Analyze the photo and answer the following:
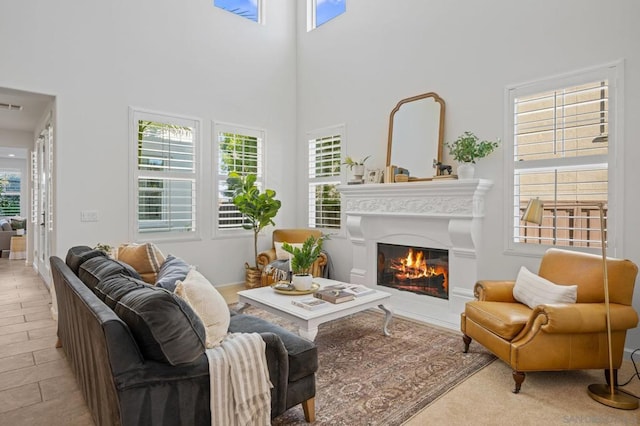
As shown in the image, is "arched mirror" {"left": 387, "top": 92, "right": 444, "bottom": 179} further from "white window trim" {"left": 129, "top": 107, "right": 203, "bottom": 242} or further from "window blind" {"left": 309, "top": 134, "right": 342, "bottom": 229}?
"white window trim" {"left": 129, "top": 107, "right": 203, "bottom": 242}

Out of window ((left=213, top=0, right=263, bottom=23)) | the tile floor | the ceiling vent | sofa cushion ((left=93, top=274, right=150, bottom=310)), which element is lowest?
the tile floor

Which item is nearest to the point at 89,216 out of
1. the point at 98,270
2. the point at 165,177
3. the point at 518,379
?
the point at 165,177

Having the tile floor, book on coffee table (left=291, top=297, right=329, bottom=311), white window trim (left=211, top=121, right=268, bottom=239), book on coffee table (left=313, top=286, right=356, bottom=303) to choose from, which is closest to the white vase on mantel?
book on coffee table (left=313, top=286, right=356, bottom=303)

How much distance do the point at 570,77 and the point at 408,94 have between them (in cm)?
Result: 180

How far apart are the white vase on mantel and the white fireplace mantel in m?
0.14

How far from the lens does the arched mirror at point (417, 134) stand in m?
4.45

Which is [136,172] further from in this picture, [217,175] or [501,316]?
[501,316]

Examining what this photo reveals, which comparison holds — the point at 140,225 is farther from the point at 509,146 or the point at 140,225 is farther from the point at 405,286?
the point at 509,146

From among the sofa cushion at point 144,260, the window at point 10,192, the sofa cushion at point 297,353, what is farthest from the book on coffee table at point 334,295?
the window at point 10,192

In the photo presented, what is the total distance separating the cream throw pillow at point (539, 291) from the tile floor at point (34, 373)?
320 centimetres

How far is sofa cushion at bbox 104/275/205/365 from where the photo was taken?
5.26ft

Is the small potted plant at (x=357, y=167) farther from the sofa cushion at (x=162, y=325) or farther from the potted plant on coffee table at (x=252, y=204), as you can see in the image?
the sofa cushion at (x=162, y=325)

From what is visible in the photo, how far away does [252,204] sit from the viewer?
5469 millimetres

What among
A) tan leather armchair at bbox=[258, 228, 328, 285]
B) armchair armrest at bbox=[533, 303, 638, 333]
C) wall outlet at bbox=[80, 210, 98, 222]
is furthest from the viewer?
tan leather armchair at bbox=[258, 228, 328, 285]
